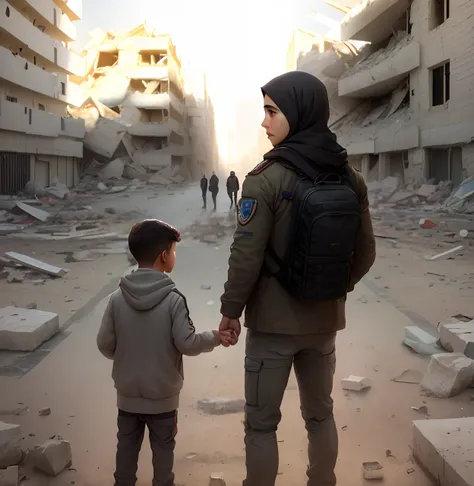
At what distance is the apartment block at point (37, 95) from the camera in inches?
882

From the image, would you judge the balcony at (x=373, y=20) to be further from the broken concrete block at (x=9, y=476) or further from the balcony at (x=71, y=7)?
the broken concrete block at (x=9, y=476)

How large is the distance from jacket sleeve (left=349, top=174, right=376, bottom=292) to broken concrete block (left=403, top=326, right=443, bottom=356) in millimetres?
2213

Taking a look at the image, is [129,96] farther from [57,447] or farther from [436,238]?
[57,447]

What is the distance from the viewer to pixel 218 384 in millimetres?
3785

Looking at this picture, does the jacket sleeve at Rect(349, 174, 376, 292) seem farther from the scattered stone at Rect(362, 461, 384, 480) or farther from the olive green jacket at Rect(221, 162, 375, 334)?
the scattered stone at Rect(362, 461, 384, 480)

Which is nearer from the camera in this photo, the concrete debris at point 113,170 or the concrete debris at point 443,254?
the concrete debris at point 443,254

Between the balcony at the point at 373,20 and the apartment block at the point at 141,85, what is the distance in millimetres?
16225

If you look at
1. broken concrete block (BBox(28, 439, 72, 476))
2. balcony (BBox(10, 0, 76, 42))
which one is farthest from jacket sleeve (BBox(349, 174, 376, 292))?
balcony (BBox(10, 0, 76, 42))

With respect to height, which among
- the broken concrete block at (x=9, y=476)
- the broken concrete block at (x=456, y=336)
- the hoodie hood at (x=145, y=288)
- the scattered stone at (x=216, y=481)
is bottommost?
the scattered stone at (x=216, y=481)

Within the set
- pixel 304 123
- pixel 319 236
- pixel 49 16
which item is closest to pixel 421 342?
pixel 319 236

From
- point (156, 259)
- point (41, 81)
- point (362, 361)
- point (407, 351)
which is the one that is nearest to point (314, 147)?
point (156, 259)

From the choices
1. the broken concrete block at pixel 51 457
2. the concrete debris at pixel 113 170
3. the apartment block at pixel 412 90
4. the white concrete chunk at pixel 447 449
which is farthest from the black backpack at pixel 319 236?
the concrete debris at pixel 113 170

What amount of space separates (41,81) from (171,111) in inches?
733

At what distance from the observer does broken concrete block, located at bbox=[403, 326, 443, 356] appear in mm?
4289
